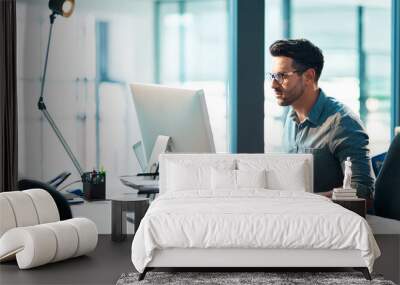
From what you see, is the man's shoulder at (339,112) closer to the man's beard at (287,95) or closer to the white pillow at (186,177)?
the man's beard at (287,95)

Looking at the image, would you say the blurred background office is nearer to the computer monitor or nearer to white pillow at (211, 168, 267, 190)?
white pillow at (211, 168, 267, 190)

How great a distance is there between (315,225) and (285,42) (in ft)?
9.43

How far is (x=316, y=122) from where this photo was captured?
700 cm

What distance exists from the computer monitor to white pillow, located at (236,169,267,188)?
494 millimetres

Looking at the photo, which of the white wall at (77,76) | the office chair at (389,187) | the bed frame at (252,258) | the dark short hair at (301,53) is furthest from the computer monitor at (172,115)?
the office chair at (389,187)

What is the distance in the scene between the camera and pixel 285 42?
7.05 meters

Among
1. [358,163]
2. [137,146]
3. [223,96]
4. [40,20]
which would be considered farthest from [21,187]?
[358,163]

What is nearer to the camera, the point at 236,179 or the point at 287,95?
the point at 236,179

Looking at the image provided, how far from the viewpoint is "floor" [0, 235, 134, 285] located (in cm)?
473

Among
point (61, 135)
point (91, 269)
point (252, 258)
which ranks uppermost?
point (61, 135)

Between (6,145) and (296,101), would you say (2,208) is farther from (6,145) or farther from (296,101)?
(296,101)

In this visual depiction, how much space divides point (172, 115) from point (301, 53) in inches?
80.8

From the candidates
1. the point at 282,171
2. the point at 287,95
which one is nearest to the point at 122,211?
the point at 282,171

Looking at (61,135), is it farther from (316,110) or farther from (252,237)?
(252,237)
